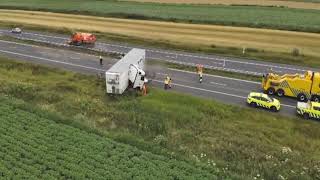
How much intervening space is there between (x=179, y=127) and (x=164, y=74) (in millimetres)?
13902

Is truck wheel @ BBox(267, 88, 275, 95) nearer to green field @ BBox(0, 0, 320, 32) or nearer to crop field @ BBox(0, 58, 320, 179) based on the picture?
crop field @ BBox(0, 58, 320, 179)

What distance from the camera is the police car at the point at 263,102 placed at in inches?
1507

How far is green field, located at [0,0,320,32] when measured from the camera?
212 ft

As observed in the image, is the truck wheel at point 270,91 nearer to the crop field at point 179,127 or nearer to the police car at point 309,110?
the crop field at point 179,127

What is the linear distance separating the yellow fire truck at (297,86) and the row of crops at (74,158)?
17.7m

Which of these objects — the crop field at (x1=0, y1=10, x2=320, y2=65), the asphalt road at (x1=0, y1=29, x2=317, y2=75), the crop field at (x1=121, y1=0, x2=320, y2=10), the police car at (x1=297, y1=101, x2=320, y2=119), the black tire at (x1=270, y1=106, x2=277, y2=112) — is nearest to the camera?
the police car at (x1=297, y1=101, x2=320, y2=119)

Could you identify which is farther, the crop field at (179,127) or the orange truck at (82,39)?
the orange truck at (82,39)

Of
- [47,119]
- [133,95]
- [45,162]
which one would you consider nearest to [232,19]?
[133,95]

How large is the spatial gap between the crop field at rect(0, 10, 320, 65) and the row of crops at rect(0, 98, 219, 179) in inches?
1198

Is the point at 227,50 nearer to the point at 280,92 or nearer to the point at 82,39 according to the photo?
the point at 280,92

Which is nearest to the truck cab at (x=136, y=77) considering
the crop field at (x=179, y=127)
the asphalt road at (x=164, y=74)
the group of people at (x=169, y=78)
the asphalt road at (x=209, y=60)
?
the crop field at (x=179, y=127)

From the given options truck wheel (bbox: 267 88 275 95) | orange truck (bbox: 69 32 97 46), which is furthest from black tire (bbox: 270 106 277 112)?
orange truck (bbox: 69 32 97 46)

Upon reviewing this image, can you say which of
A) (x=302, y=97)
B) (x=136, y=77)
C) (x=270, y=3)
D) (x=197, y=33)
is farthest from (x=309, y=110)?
(x=270, y=3)

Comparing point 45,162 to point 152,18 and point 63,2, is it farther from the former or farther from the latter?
point 63,2
